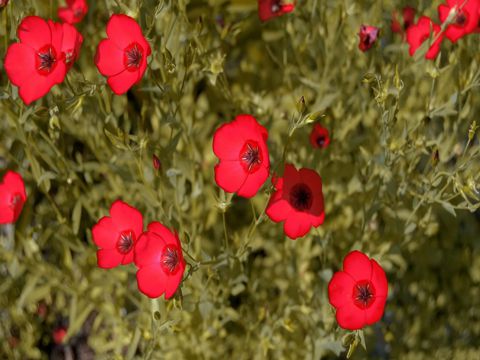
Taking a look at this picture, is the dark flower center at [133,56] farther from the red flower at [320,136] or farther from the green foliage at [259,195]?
the red flower at [320,136]

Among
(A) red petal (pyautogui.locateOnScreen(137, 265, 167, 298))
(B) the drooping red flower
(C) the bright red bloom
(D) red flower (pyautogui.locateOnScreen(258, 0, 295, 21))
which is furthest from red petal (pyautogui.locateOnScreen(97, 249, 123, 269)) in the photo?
(B) the drooping red flower

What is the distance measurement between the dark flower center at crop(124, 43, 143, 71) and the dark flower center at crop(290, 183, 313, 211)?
45 centimetres

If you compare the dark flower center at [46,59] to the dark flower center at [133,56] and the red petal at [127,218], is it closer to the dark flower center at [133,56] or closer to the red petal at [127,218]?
the dark flower center at [133,56]

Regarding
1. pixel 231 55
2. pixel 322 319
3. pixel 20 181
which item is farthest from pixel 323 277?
pixel 231 55

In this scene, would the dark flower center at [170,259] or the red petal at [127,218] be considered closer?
the dark flower center at [170,259]

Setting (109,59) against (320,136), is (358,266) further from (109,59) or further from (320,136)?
(109,59)

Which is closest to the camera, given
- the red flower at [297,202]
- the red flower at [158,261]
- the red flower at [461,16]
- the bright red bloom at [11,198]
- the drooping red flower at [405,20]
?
the red flower at [158,261]

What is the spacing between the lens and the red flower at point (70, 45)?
133 centimetres

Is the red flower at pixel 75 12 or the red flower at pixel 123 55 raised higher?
the red flower at pixel 123 55

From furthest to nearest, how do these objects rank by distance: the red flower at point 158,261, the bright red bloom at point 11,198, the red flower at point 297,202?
the bright red bloom at point 11,198 → the red flower at point 297,202 → the red flower at point 158,261

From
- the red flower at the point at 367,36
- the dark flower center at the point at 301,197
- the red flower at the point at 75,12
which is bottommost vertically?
the dark flower center at the point at 301,197

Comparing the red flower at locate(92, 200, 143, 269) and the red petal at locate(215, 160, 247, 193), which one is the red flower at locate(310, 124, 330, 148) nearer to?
the red petal at locate(215, 160, 247, 193)

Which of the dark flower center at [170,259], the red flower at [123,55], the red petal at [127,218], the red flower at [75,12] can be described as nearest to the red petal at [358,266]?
the dark flower center at [170,259]

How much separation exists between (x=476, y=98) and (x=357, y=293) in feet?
4.39
